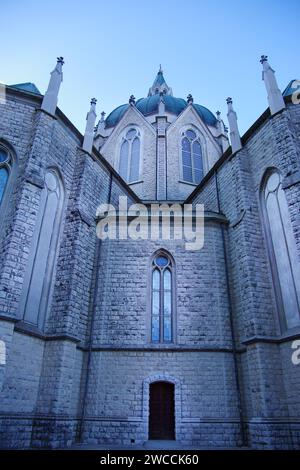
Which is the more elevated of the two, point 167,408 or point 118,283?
point 118,283

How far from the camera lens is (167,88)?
3550 cm

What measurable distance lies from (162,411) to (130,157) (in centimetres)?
1563

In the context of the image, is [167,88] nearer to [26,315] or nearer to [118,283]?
[118,283]

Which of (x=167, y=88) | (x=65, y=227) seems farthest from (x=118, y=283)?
(x=167, y=88)

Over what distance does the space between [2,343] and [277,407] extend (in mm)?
7520

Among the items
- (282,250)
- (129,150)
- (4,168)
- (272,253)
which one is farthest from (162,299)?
(129,150)

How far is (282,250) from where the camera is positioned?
10.2 meters

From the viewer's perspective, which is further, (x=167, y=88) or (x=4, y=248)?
(x=167, y=88)

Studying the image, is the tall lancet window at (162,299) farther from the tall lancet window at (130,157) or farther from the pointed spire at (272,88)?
the tall lancet window at (130,157)

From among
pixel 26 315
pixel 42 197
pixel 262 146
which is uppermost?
pixel 262 146

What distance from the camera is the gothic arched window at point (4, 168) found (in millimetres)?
10227

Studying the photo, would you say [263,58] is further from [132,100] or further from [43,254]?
[132,100]

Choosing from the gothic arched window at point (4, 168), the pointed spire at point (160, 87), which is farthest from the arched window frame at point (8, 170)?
the pointed spire at point (160, 87)

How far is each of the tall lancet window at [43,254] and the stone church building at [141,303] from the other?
48 mm
